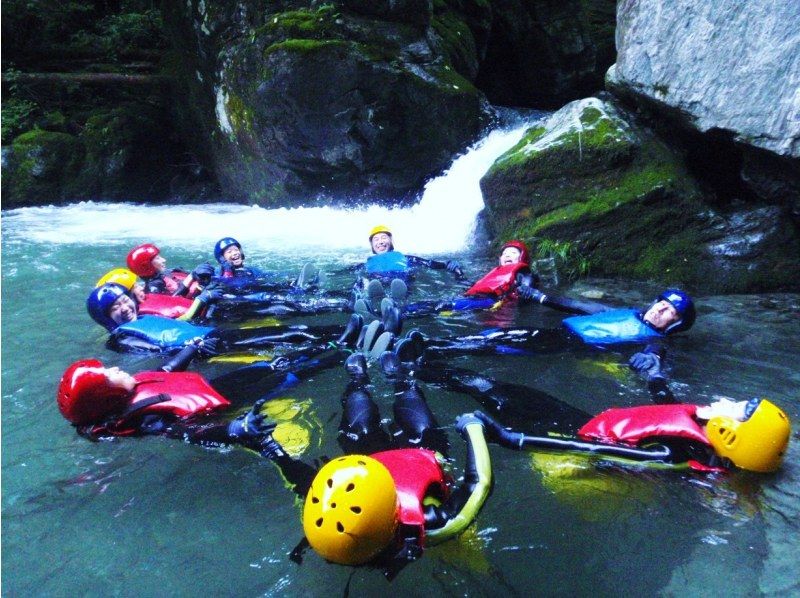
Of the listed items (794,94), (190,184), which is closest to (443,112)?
(794,94)

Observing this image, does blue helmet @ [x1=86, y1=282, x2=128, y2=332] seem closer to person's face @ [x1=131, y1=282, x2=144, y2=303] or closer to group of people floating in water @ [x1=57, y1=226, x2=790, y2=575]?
group of people floating in water @ [x1=57, y1=226, x2=790, y2=575]

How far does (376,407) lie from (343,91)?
8.52m

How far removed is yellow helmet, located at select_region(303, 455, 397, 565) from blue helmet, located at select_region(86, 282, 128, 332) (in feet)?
12.4

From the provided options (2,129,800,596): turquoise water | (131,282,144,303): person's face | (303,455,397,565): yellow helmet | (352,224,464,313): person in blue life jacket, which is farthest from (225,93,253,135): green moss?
(303,455,397,565): yellow helmet

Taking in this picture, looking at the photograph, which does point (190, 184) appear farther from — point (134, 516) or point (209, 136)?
point (134, 516)

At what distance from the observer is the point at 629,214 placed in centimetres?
714

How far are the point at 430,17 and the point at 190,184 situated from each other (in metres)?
8.47

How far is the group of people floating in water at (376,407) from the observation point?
241cm

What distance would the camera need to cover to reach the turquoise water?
260 cm

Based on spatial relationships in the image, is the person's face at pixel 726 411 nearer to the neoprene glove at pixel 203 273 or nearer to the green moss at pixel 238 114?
the neoprene glove at pixel 203 273

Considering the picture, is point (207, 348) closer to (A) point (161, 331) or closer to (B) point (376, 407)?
(A) point (161, 331)

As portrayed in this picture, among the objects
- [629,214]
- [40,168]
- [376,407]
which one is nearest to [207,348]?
[376,407]

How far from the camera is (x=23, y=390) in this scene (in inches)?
181

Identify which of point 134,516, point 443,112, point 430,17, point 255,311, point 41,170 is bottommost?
point 134,516
